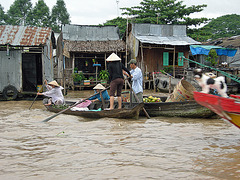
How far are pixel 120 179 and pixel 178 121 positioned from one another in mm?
4060

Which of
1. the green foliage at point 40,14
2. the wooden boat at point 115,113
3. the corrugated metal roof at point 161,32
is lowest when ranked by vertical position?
the wooden boat at point 115,113

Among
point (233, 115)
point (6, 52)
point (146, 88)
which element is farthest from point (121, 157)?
point (146, 88)

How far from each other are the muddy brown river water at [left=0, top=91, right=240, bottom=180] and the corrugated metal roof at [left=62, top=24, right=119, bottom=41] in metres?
12.8

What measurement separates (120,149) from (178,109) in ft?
10.4

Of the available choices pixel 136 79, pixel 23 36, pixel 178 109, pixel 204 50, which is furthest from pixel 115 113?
pixel 204 50

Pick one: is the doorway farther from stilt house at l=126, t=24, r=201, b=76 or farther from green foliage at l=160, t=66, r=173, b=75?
green foliage at l=160, t=66, r=173, b=75

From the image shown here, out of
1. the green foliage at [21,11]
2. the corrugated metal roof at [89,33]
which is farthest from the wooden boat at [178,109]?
the green foliage at [21,11]

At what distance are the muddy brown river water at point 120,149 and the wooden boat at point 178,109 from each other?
19 cm

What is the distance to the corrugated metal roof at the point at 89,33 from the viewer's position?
19016mm

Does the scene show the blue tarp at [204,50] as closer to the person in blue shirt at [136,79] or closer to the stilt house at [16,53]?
the stilt house at [16,53]

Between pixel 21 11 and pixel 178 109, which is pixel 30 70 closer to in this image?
pixel 178 109

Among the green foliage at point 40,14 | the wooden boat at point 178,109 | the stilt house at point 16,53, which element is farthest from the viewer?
the green foliage at point 40,14

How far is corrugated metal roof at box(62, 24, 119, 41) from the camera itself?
749 inches

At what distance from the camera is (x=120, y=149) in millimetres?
4520
